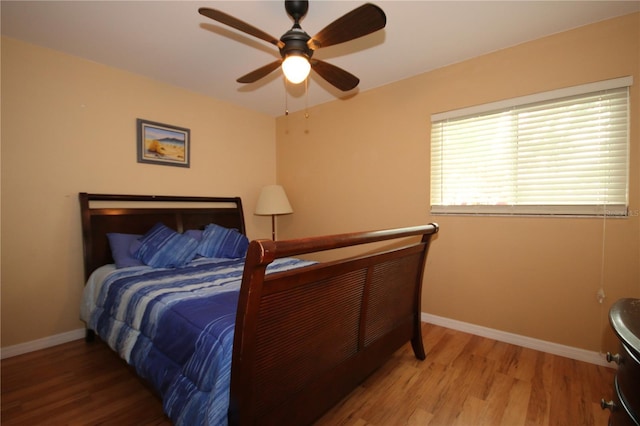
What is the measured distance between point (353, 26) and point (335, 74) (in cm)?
50

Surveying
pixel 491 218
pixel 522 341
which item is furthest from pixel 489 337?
pixel 491 218

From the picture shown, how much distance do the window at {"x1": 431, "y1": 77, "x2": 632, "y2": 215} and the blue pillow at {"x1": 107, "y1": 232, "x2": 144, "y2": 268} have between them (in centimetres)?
284

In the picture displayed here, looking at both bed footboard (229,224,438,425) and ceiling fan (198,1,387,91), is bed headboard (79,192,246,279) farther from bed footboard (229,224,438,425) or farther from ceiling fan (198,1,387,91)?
bed footboard (229,224,438,425)

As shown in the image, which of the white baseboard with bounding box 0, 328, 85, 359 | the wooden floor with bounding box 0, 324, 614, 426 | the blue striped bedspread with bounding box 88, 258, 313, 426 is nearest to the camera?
the blue striped bedspread with bounding box 88, 258, 313, 426

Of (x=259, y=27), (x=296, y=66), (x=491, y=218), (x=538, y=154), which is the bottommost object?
(x=491, y=218)

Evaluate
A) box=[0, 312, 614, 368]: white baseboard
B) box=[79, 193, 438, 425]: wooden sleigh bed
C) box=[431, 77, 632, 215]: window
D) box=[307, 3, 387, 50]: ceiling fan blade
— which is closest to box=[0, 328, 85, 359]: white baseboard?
box=[0, 312, 614, 368]: white baseboard

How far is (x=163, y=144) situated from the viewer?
3080mm

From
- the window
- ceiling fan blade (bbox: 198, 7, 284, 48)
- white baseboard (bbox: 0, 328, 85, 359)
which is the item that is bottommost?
white baseboard (bbox: 0, 328, 85, 359)

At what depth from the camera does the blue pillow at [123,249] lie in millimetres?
2483

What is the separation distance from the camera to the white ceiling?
193 cm

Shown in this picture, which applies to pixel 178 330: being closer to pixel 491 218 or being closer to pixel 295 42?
pixel 295 42

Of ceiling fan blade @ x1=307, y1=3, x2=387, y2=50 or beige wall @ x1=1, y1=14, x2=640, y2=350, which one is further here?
beige wall @ x1=1, y1=14, x2=640, y2=350

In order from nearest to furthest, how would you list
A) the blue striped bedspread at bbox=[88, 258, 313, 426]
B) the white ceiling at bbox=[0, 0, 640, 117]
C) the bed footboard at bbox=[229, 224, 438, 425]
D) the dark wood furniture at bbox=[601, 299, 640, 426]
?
the dark wood furniture at bbox=[601, 299, 640, 426] < the bed footboard at bbox=[229, 224, 438, 425] < the blue striped bedspread at bbox=[88, 258, 313, 426] < the white ceiling at bbox=[0, 0, 640, 117]

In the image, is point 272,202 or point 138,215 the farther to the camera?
point 272,202
